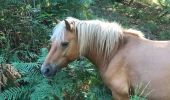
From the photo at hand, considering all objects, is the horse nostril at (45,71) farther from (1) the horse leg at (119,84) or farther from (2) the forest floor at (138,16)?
(2) the forest floor at (138,16)

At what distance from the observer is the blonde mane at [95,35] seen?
4.83 m

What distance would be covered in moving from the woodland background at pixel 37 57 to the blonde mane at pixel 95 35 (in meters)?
0.56

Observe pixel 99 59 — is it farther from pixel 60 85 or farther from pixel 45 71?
pixel 45 71

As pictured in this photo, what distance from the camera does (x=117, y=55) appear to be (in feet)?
16.0

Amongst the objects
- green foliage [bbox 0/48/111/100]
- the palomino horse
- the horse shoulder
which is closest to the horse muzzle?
the palomino horse

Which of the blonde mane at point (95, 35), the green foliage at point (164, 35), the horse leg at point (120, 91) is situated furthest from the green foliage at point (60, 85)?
the green foliage at point (164, 35)

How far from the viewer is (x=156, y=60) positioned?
4.65 m

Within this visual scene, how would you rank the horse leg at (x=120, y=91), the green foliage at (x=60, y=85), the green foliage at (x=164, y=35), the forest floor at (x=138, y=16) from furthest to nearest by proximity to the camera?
1. the forest floor at (x=138, y=16)
2. the green foliage at (x=164, y=35)
3. the green foliage at (x=60, y=85)
4. the horse leg at (x=120, y=91)

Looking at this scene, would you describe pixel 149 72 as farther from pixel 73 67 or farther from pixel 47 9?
pixel 47 9

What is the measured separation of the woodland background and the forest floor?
34cm

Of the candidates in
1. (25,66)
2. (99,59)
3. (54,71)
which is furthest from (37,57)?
(99,59)

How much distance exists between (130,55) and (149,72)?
33 cm

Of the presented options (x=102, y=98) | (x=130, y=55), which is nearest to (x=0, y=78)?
(x=102, y=98)

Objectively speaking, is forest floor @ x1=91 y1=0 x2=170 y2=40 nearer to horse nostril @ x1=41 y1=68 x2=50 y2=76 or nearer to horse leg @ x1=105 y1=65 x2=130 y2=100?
horse leg @ x1=105 y1=65 x2=130 y2=100
